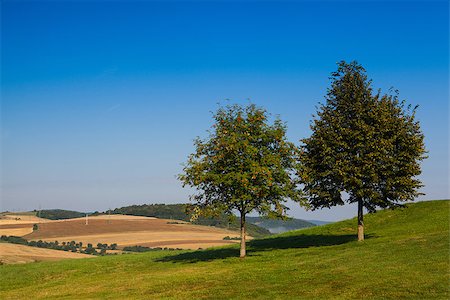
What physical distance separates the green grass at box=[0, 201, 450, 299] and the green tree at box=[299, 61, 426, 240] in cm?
469

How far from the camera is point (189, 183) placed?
38656mm

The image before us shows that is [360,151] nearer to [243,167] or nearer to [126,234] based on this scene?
[243,167]

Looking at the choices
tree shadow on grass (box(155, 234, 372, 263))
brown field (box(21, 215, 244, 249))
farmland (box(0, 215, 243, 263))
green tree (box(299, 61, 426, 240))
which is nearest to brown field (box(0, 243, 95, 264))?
tree shadow on grass (box(155, 234, 372, 263))

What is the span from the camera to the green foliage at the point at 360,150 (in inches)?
1580

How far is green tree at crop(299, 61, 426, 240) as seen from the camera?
40125 millimetres

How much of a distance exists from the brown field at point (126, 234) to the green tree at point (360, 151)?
47.4m

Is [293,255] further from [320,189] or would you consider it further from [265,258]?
[320,189]

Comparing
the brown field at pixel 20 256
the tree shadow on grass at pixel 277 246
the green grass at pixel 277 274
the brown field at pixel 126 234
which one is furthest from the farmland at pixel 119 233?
the green grass at pixel 277 274

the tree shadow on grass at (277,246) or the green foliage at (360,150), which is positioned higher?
the green foliage at (360,150)

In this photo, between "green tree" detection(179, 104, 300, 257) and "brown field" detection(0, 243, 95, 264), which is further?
"brown field" detection(0, 243, 95, 264)

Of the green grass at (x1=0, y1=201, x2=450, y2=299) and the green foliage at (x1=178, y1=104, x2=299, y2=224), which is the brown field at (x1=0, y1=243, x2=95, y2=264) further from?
the green foliage at (x1=178, y1=104, x2=299, y2=224)

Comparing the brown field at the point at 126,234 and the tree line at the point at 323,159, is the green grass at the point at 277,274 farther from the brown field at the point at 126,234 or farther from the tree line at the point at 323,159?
the brown field at the point at 126,234

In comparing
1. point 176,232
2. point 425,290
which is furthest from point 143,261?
point 176,232

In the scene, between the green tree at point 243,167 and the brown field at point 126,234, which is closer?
the green tree at point 243,167
